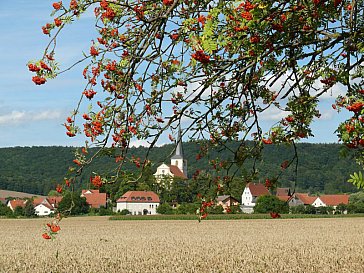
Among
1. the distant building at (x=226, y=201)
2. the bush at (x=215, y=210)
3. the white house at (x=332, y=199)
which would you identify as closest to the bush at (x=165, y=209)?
the white house at (x=332, y=199)

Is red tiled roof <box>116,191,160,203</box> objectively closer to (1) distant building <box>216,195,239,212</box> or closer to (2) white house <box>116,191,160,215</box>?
(2) white house <box>116,191,160,215</box>

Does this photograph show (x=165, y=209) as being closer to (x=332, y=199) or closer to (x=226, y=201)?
(x=332, y=199)

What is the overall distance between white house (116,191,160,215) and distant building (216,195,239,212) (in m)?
112

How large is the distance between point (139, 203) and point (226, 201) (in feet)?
377

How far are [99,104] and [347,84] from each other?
233 centimetres

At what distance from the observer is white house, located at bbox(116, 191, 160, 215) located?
4702 inches

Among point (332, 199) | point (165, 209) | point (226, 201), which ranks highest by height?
point (332, 199)

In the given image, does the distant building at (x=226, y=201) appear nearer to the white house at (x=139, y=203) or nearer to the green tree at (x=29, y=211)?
the green tree at (x=29, y=211)

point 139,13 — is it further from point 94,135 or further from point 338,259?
point 338,259

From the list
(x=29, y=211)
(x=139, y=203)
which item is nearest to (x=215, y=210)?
(x=29, y=211)

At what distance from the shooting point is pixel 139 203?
12062 centimetres

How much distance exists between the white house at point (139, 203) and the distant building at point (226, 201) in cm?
11179

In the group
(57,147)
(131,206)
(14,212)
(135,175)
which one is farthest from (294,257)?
(57,147)

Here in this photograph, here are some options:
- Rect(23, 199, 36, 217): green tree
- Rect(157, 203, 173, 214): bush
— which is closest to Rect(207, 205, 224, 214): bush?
Rect(157, 203, 173, 214): bush
